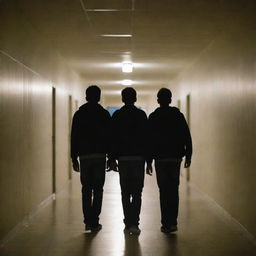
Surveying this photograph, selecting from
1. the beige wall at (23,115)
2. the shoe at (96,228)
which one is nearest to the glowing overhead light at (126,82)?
the beige wall at (23,115)

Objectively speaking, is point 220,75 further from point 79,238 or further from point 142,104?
point 142,104

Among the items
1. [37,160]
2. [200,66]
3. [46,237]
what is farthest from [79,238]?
[200,66]

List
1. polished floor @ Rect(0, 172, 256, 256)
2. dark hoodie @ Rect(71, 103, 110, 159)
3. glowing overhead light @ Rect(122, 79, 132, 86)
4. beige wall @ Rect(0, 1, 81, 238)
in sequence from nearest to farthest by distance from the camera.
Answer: polished floor @ Rect(0, 172, 256, 256) → beige wall @ Rect(0, 1, 81, 238) → dark hoodie @ Rect(71, 103, 110, 159) → glowing overhead light @ Rect(122, 79, 132, 86)

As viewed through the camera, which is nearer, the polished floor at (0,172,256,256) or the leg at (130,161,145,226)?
the polished floor at (0,172,256,256)

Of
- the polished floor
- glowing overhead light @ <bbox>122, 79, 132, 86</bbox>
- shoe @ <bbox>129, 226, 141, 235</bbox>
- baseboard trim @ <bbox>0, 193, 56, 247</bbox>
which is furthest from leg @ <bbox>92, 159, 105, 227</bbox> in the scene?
glowing overhead light @ <bbox>122, 79, 132, 86</bbox>

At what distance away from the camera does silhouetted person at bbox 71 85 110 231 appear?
5.23m

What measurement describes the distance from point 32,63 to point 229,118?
2638 millimetres

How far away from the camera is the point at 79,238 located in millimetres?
5043

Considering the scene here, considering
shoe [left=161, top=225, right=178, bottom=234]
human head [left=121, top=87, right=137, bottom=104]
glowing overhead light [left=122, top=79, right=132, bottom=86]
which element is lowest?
shoe [left=161, top=225, right=178, bottom=234]

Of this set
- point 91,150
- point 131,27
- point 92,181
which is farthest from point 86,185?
point 131,27

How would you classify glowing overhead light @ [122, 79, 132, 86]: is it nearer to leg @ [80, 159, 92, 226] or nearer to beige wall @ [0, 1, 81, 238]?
beige wall @ [0, 1, 81, 238]

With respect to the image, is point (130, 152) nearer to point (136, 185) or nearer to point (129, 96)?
point (136, 185)

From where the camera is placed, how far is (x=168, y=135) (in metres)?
5.22

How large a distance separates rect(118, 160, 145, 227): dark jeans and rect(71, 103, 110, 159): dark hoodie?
11.8 inches
